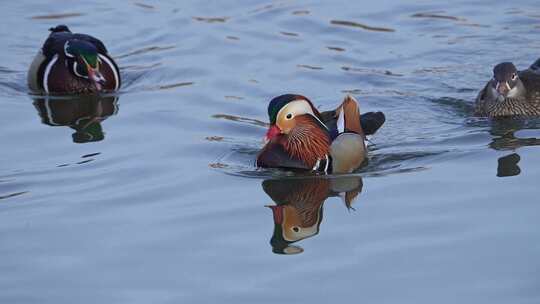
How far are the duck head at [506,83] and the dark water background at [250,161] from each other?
349 mm

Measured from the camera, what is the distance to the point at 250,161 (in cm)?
1016

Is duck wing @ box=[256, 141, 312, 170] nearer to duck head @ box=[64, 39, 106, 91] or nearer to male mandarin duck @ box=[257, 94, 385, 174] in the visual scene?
male mandarin duck @ box=[257, 94, 385, 174]

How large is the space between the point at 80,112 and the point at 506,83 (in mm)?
4385

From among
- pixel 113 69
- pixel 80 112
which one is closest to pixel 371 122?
pixel 80 112

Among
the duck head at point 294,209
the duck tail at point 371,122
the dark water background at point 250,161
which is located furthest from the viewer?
the duck tail at point 371,122

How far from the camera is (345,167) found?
Result: 9.77 m

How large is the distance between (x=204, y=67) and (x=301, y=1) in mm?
3020

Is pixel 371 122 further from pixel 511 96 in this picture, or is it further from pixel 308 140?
pixel 511 96

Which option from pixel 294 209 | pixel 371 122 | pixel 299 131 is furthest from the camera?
pixel 371 122

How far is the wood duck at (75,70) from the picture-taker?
42.5 ft

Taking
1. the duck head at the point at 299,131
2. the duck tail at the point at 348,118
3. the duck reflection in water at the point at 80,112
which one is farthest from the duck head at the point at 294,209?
the duck reflection in water at the point at 80,112

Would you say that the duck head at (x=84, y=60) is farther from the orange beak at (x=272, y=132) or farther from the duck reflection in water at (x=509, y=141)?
the duck reflection in water at (x=509, y=141)

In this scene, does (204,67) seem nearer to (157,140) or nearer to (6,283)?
(157,140)

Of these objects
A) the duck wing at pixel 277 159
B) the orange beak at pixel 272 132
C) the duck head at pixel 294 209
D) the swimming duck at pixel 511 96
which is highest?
the swimming duck at pixel 511 96
